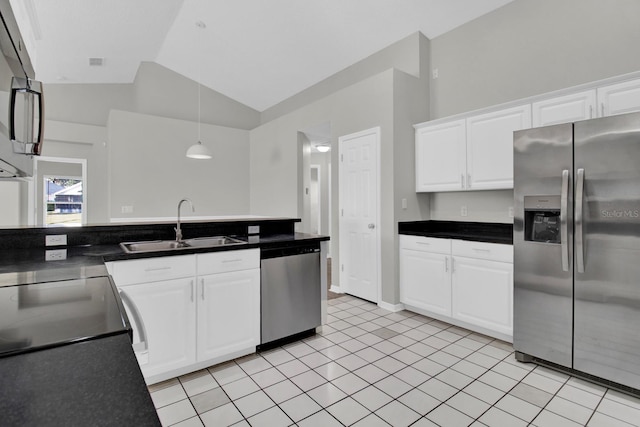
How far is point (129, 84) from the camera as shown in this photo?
657cm

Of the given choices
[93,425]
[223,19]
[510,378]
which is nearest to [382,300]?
[510,378]

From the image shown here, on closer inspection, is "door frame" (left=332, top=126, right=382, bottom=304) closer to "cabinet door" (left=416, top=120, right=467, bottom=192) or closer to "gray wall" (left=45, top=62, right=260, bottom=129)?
"cabinet door" (left=416, top=120, right=467, bottom=192)

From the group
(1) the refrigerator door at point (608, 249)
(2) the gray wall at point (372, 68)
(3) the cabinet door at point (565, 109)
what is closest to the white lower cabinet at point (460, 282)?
(1) the refrigerator door at point (608, 249)

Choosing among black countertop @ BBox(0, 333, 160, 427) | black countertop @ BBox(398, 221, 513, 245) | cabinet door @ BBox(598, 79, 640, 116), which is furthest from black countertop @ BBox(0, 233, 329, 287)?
cabinet door @ BBox(598, 79, 640, 116)

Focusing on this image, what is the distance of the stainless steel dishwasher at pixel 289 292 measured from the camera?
262 centimetres

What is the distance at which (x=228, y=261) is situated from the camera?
2.43m

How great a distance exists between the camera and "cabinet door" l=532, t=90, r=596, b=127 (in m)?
2.55

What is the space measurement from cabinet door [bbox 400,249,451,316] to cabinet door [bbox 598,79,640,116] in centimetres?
172

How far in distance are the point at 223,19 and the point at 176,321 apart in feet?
13.8

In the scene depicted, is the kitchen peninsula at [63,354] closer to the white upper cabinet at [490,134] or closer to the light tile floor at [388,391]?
the light tile floor at [388,391]

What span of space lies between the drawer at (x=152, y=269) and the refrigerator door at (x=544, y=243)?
2452 mm

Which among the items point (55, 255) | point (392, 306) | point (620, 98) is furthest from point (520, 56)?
point (55, 255)

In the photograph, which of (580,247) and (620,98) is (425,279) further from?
(620,98)

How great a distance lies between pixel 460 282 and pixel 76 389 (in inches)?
123
